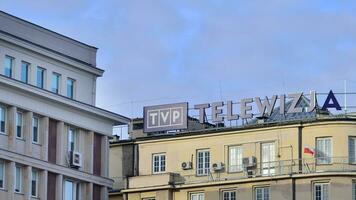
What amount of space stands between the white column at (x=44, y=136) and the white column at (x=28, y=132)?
1.58 m

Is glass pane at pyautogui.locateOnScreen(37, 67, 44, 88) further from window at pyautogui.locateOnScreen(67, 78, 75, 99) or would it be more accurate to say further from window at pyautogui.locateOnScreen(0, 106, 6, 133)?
window at pyautogui.locateOnScreen(0, 106, 6, 133)

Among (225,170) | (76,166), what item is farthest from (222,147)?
(76,166)

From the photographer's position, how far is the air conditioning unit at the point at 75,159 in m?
106

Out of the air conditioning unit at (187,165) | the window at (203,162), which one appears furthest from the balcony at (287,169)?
the air conditioning unit at (187,165)

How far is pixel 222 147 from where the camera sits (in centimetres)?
12006

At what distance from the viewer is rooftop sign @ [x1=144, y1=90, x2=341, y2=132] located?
11650cm

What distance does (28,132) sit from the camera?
10181 cm

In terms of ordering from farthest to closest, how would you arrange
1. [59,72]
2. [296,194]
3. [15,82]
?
[296,194] → [59,72] → [15,82]

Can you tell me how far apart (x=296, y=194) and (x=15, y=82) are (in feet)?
91.8

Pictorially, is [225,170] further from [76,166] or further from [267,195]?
[76,166]

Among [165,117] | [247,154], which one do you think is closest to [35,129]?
[165,117]

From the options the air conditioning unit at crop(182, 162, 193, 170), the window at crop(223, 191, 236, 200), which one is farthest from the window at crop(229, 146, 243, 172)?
the air conditioning unit at crop(182, 162, 193, 170)

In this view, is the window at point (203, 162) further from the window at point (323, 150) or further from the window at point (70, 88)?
the window at point (70, 88)

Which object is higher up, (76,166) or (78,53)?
(78,53)
